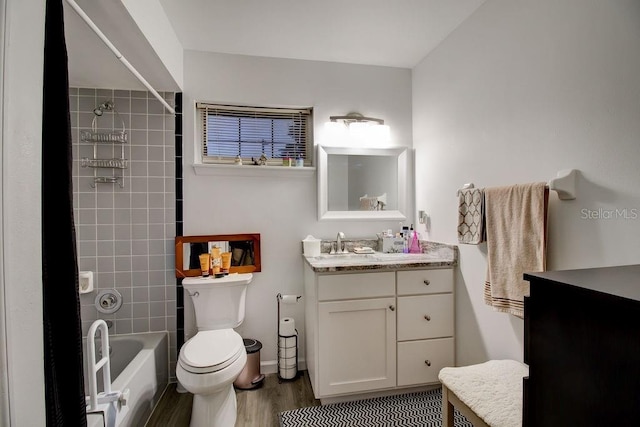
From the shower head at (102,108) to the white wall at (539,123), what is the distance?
7.48 ft

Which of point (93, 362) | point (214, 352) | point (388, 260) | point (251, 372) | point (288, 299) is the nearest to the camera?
point (93, 362)

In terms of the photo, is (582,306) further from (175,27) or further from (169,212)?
(175,27)

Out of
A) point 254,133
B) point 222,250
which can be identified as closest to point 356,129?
point 254,133

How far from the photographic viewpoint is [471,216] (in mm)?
1708

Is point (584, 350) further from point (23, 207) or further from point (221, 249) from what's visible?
point (221, 249)

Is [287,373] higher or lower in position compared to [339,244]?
lower

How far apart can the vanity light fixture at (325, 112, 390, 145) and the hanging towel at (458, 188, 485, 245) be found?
89 centimetres

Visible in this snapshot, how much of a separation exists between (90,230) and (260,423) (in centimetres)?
169

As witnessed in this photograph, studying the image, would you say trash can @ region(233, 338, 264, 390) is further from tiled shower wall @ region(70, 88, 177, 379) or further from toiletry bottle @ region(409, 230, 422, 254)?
toiletry bottle @ region(409, 230, 422, 254)

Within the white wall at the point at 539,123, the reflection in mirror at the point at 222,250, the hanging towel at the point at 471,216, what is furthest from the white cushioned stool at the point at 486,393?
the reflection in mirror at the point at 222,250

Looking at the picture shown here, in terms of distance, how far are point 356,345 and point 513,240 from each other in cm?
106

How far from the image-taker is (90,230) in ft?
6.86

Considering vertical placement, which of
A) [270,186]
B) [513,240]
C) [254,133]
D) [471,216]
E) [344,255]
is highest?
[254,133]

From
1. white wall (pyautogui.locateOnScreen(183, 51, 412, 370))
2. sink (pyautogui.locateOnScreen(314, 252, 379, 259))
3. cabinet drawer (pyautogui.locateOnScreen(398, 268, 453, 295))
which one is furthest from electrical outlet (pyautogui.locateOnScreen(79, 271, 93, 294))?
cabinet drawer (pyautogui.locateOnScreen(398, 268, 453, 295))
